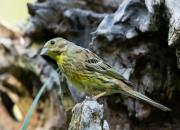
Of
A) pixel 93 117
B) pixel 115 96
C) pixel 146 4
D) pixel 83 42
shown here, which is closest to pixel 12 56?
pixel 83 42

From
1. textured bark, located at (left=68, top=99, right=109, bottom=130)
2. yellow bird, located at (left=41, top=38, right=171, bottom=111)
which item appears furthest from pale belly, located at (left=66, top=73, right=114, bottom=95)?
textured bark, located at (left=68, top=99, right=109, bottom=130)

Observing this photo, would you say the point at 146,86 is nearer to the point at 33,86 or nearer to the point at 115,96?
the point at 115,96

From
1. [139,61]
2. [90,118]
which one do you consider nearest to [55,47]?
[139,61]

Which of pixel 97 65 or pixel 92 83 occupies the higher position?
pixel 97 65

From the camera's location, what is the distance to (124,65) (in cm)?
461

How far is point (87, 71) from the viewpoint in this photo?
4395 millimetres

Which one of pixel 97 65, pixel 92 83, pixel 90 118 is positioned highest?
pixel 97 65

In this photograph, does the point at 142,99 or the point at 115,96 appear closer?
the point at 142,99

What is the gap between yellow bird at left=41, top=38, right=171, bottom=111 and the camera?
4.35m

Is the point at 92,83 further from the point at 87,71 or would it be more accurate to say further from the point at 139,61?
the point at 139,61

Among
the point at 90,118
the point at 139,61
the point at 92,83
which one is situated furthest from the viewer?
the point at 139,61

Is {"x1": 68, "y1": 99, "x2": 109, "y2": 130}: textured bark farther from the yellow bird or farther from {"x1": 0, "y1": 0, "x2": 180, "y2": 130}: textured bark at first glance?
{"x1": 0, "y1": 0, "x2": 180, "y2": 130}: textured bark

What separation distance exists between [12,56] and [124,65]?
182cm

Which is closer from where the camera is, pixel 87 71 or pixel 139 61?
pixel 87 71
